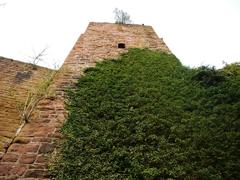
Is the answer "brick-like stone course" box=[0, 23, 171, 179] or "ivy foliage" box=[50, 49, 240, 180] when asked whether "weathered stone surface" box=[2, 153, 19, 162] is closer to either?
"brick-like stone course" box=[0, 23, 171, 179]

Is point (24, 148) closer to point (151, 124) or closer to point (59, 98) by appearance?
point (59, 98)

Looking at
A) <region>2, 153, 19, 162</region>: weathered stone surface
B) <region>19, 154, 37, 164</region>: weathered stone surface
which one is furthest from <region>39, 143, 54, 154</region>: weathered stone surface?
<region>2, 153, 19, 162</region>: weathered stone surface

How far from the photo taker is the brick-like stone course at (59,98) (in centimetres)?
590

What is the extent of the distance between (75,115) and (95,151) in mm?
1192

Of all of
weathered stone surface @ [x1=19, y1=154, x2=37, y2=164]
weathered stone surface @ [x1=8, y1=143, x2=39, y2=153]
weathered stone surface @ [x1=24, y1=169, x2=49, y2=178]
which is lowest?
weathered stone surface @ [x1=24, y1=169, x2=49, y2=178]

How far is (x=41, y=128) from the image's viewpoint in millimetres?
6848

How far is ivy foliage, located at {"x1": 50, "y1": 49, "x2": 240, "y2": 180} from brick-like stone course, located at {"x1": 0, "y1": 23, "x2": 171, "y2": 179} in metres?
0.27

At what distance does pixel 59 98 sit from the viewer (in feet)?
25.4

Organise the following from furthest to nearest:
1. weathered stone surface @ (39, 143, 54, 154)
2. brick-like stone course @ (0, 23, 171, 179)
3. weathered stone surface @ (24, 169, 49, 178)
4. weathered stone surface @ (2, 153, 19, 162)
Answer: weathered stone surface @ (39, 143, 54, 154), weathered stone surface @ (2, 153, 19, 162), brick-like stone course @ (0, 23, 171, 179), weathered stone surface @ (24, 169, 49, 178)

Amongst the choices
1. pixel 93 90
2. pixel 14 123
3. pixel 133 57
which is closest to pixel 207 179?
pixel 93 90

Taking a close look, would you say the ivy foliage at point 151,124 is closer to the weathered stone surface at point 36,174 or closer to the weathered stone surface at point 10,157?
the weathered stone surface at point 36,174

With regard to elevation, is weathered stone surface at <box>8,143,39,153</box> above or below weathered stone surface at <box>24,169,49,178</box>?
above

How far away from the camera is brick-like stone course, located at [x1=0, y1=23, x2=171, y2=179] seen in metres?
5.90

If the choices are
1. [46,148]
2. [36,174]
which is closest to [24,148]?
[46,148]
